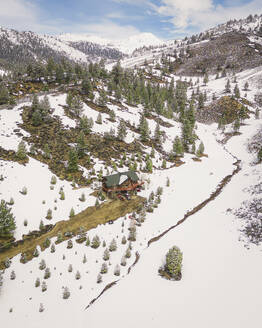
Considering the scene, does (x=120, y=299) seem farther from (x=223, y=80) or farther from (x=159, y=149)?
(x=223, y=80)

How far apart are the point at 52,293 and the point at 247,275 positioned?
16.4 m

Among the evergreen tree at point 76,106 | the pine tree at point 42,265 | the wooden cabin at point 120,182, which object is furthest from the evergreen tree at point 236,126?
the pine tree at point 42,265

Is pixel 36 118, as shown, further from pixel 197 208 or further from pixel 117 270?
pixel 197 208

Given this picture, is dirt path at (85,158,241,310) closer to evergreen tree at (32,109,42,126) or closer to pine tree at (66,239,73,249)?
pine tree at (66,239,73,249)

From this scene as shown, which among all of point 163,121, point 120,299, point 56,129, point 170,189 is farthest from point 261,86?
point 120,299

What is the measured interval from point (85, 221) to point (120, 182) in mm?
8045

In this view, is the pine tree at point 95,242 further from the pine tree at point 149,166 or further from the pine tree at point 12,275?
the pine tree at point 149,166

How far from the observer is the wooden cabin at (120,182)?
29.7m

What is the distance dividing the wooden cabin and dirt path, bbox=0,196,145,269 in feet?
6.02

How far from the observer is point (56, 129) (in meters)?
41.0

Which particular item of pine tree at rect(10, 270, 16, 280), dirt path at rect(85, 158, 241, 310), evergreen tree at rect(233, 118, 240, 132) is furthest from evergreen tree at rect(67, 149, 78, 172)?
evergreen tree at rect(233, 118, 240, 132)

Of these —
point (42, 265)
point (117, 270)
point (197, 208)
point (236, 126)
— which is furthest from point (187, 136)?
point (42, 265)

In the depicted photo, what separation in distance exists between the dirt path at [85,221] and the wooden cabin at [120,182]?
184cm

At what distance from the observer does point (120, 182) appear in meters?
30.1
